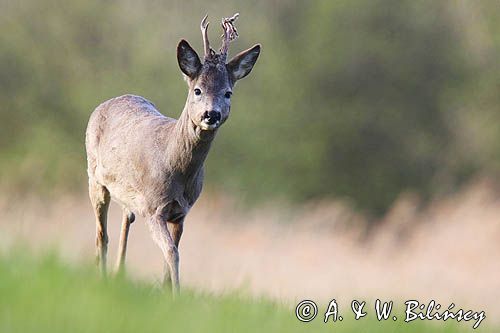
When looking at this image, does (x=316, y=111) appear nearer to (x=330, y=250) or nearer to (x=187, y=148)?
(x=330, y=250)

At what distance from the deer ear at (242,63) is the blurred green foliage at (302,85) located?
2215cm

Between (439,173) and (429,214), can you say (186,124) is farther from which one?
(439,173)

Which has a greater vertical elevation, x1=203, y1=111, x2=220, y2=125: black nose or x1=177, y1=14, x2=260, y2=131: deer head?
x1=177, y1=14, x2=260, y2=131: deer head

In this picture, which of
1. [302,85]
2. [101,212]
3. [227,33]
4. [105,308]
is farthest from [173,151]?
[302,85]

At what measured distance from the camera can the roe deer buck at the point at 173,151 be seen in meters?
8.86

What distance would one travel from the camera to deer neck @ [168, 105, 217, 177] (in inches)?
357

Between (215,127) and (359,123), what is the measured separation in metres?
29.8

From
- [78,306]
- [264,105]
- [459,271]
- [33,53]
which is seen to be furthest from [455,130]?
[78,306]

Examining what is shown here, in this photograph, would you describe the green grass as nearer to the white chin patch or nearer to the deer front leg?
the deer front leg

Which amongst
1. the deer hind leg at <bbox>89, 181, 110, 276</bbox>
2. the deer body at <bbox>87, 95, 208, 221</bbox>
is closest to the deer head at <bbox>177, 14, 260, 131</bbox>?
the deer body at <bbox>87, 95, 208, 221</bbox>

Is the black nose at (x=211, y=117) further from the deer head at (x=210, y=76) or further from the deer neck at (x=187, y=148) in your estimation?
the deer neck at (x=187, y=148)

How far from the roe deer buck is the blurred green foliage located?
2138 cm

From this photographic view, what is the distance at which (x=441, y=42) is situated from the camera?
3947 centimetres

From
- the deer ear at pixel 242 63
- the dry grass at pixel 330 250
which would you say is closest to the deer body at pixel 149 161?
the deer ear at pixel 242 63
